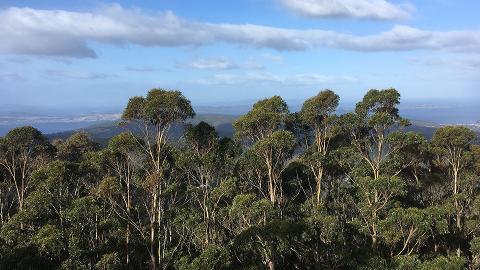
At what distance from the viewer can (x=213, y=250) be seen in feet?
76.2

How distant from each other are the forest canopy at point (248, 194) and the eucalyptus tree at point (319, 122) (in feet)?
0.34

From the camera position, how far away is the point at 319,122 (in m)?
33.6

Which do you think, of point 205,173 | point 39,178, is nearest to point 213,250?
point 205,173

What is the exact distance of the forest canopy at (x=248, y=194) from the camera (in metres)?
23.9

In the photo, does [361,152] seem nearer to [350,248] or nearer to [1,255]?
[350,248]

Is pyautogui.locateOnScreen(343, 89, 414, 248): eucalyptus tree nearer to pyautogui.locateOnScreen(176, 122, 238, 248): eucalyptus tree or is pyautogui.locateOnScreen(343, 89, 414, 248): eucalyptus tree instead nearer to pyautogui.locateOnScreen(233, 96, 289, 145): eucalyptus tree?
pyautogui.locateOnScreen(233, 96, 289, 145): eucalyptus tree

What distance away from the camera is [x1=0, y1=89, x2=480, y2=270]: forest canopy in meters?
23.9

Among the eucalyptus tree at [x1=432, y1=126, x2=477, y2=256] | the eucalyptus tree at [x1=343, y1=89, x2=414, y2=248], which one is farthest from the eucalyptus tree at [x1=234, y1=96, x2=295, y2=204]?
the eucalyptus tree at [x1=432, y1=126, x2=477, y2=256]

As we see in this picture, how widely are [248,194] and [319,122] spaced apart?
37.3ft

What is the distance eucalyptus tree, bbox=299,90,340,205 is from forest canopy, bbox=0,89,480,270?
0.34ft

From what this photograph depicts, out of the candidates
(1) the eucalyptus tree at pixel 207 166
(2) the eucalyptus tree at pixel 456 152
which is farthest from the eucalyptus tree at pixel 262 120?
(2) the eucalyptus tree at pixel 456 152

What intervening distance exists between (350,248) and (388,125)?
901cm

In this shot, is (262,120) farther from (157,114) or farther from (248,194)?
(157,114)

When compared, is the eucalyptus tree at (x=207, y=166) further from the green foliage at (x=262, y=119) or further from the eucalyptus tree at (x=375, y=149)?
the eucalyptus tree at (x=375, y=149)
